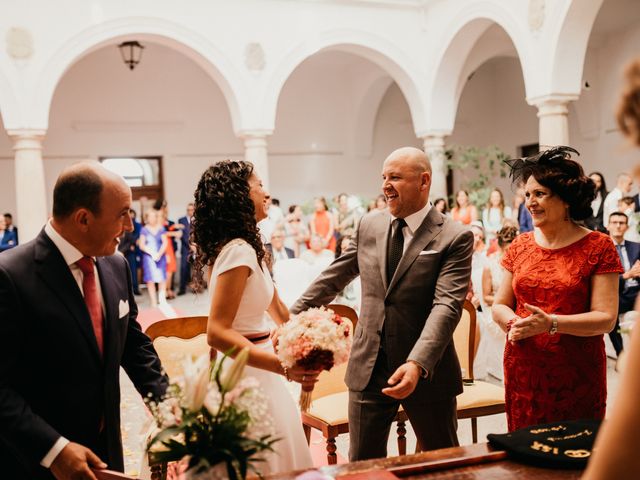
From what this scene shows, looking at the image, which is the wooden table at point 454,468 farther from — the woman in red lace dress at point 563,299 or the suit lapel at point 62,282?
the woman in red lace dress at point 563,299

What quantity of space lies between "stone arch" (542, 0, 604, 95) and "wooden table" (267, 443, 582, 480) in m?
8.42

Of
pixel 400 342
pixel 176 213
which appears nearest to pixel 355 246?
pixel 400 342

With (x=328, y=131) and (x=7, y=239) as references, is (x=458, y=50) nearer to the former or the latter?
(x=328, y=131)

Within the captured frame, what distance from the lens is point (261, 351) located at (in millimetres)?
2344

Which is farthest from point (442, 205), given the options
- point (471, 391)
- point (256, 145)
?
point (471, 391)

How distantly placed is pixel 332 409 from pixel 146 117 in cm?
1307

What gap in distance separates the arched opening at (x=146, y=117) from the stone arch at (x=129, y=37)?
4422 mm

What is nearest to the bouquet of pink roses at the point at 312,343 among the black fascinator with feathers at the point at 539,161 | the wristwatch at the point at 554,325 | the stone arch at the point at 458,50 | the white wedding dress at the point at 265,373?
the white wedding dress at the point at 265,373

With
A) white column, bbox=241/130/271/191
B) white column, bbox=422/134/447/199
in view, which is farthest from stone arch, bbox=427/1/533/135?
white column, bbox=241/130/271/191

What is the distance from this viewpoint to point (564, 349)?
2742 millimetres

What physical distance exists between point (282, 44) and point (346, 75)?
5888 mm

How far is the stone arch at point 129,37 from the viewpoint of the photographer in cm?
1023

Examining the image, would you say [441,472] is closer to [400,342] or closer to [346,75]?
[400,342]

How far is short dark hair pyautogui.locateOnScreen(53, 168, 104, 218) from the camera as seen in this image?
200 centimetres
